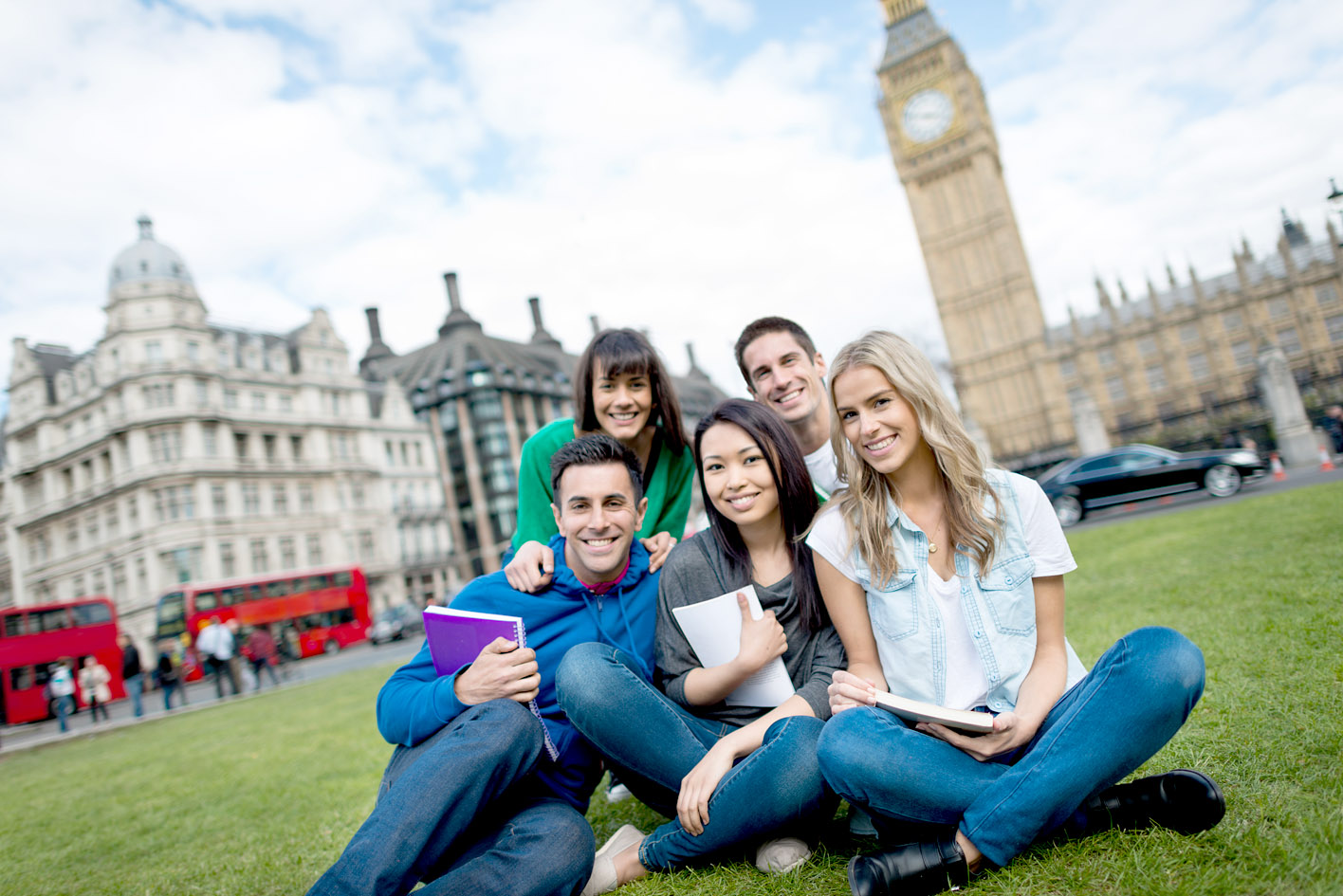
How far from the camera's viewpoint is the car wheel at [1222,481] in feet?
46.8

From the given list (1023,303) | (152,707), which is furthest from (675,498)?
(1023,303)

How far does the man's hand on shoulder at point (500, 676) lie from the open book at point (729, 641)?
1.72ft

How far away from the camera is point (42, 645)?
2050cm

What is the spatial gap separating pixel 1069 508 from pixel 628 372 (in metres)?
14.9

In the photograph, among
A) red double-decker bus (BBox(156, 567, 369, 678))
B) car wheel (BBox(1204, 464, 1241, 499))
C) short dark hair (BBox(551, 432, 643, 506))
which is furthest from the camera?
red double-decker bus (BBox(156, 567, 369, 678))

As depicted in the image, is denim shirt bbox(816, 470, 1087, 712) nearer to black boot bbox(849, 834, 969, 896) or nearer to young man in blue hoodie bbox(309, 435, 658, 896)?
black boot bbox(849, 834, 969, 896)

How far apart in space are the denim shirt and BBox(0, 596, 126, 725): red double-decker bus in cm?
2469

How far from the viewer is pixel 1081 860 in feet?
6.40

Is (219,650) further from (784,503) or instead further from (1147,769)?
(1147,769)

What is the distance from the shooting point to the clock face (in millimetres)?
61125

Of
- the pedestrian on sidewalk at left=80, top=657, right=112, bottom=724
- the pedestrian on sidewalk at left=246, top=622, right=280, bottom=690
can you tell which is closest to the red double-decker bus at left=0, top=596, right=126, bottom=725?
the pedestrian on sidewalk at left=80, top=657, right=112, bottom=724

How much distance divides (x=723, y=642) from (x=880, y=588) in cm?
55

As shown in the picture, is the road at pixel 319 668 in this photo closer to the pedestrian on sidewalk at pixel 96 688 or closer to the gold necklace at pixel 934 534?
the pedestrian on sidewalk at pixel 96 688

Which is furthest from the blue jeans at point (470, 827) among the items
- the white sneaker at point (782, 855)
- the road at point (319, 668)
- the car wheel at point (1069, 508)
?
the car wheel at point (1069, 508)
